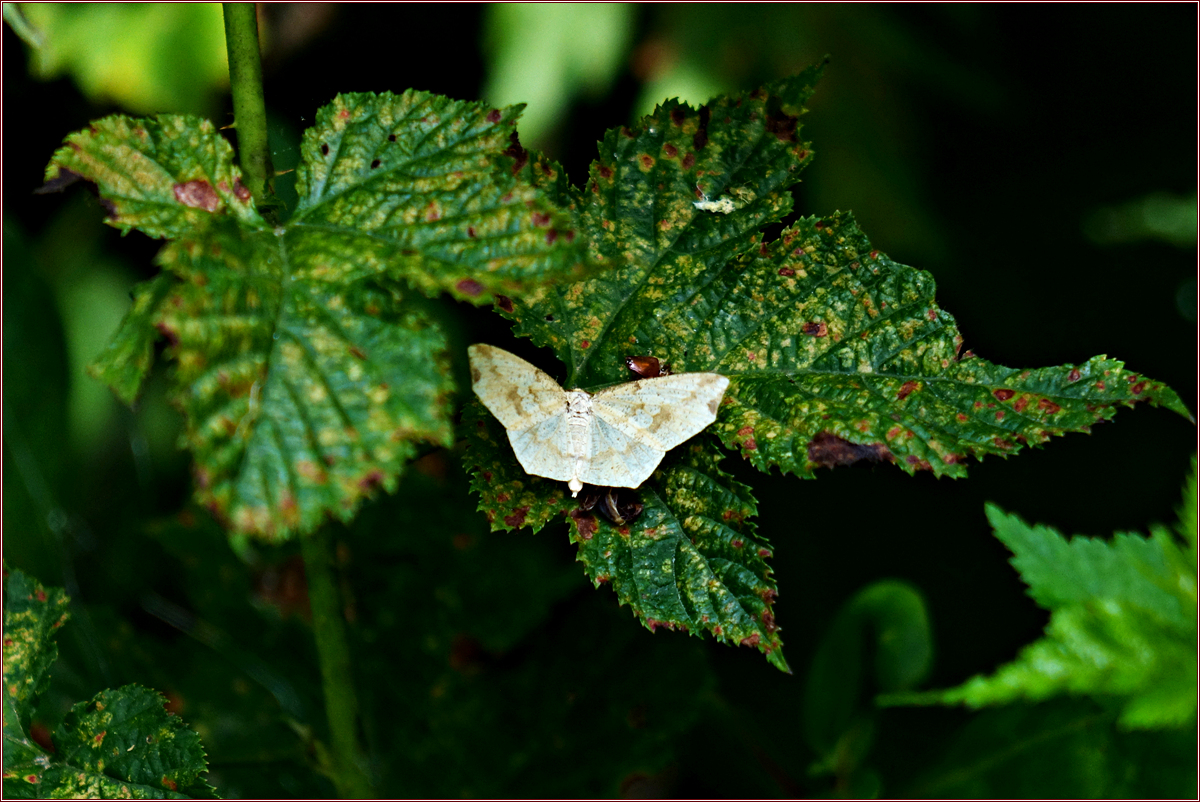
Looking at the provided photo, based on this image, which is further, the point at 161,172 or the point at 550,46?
the point at 550,46

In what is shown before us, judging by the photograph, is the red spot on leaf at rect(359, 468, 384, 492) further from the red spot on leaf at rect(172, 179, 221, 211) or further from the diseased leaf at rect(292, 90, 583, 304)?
the red spot on leaf at rect(172, 179, 221, 211)

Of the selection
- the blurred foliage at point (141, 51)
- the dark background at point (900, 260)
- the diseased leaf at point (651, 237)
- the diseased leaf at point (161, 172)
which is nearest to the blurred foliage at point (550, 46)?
the dark background at point (900, 260)

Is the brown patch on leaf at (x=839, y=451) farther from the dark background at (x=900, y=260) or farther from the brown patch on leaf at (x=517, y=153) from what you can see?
the dark background at (x=900, y=260)

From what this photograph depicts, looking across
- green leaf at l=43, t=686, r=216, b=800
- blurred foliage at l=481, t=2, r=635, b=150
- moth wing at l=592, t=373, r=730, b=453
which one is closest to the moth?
moth wing at l=592, t=373, r=730, b=453

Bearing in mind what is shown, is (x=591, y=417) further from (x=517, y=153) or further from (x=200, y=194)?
(x=200, y=194)

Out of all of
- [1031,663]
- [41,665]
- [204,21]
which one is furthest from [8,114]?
[1031,663]

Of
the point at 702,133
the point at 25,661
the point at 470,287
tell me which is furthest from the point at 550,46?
the point at 25,661
